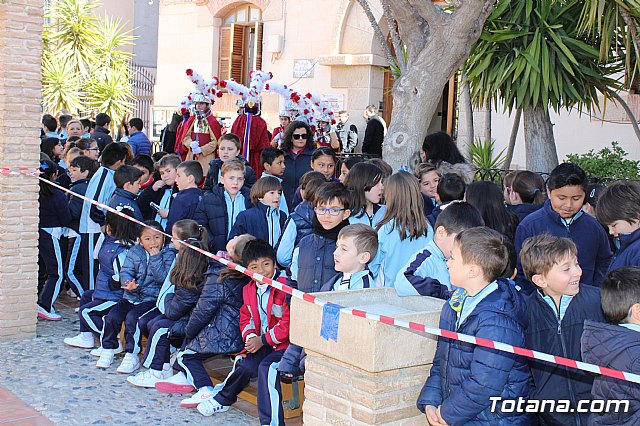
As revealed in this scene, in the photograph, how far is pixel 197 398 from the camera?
5.76 meters

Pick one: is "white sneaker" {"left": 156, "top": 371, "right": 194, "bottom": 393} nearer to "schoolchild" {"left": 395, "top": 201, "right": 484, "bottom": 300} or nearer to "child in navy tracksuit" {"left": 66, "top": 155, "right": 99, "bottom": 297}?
"schoolchild" {"left": 395, "top": 201, "right": 484, "bottom": 300}

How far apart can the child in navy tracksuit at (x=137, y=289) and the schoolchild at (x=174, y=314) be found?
0.63 ft

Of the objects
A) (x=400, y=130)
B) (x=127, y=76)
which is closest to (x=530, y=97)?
(x=400, y=130)

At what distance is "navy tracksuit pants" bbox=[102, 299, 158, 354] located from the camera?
658 cm

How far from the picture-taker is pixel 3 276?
23.6ft

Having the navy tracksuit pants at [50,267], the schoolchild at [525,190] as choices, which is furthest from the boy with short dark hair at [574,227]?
the navy tracksuit pants at [50,267]

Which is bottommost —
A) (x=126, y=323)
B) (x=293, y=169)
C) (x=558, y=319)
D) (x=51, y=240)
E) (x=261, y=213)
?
(x=126, y=323)

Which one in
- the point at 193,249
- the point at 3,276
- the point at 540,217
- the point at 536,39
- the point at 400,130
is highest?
the point at 536,39

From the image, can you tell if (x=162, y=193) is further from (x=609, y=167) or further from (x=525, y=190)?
(x=609, y=167)

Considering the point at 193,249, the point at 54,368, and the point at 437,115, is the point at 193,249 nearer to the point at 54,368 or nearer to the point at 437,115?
the point at 54,368

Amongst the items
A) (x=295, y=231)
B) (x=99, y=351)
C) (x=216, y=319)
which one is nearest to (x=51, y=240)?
(x=99, y=351)

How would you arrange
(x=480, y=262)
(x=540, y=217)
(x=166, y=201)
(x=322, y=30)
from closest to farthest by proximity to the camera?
(x=480, y=262) < (x=540, y=217) < (x=166, y=201) < (x=322, y=30)

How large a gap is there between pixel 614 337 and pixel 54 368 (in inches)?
178

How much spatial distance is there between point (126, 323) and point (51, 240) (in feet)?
6.11
